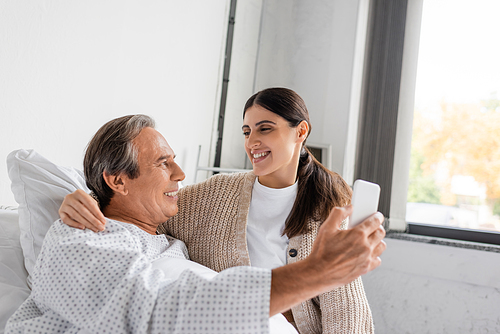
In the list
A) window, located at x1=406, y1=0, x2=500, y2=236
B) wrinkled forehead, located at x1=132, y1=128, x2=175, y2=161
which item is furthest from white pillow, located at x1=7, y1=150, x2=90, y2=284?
window, located at x1=406, y1=0, x2=500, y2=236

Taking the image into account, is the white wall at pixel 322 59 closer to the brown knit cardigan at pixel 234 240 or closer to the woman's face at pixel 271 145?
the woman's face at pixel 271 145

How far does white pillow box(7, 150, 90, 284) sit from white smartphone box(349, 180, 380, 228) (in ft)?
2.92

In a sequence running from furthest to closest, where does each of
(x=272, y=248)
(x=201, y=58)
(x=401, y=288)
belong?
(x=201, y=58) < (x=401, y=288) < (x=272, y=248)

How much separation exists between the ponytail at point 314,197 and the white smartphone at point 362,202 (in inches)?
23.4

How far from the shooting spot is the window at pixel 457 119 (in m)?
2.53

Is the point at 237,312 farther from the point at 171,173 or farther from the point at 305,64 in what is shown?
the point at 305,64

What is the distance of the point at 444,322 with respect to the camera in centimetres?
227

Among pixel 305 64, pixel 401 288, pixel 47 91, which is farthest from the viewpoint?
pixel 305 64

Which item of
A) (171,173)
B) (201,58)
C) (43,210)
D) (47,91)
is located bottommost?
(43,210)

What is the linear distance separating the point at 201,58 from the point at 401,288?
6.52 ft

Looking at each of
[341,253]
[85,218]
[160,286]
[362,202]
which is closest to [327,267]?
[341,253]

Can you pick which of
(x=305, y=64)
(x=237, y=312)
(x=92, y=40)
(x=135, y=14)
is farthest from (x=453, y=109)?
(x=237, y=312)

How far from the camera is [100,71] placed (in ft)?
6.11

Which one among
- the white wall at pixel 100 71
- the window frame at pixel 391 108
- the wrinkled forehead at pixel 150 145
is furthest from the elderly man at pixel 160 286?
the window frame at pixel 391 108
